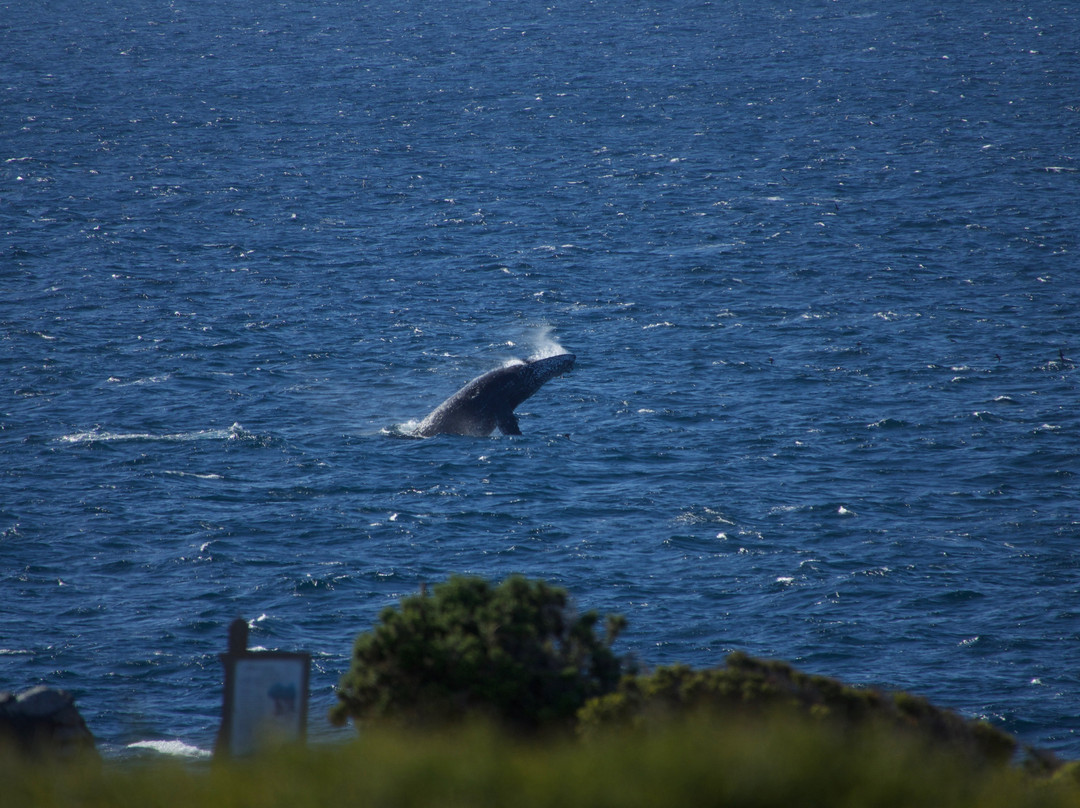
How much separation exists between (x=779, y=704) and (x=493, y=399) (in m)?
27.4

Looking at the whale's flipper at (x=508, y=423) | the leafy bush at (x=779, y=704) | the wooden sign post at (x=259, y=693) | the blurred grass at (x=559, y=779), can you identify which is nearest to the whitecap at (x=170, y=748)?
the wooden sign post at (x=259, y=693)

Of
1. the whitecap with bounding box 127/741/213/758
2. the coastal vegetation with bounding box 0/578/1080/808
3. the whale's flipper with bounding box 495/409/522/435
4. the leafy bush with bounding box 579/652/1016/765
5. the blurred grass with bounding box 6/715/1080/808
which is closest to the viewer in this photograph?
the blurred grass with bounding box 6/715/1080/808

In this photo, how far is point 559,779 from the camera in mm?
11016

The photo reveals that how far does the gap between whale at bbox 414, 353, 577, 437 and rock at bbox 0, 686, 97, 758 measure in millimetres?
22491

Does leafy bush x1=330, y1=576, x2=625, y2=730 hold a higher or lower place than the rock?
higher

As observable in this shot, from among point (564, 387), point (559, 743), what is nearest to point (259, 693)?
point (559, 743)

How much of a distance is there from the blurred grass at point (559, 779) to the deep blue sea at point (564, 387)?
10.9 meters

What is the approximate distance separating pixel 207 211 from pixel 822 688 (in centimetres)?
7541

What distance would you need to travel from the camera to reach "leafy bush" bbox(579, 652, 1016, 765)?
47.3 feet

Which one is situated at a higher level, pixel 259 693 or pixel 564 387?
pixel 564 387

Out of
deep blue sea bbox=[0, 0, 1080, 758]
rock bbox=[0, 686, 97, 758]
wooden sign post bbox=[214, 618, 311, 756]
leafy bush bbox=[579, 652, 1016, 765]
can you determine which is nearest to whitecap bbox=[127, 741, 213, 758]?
deep blue sea bbox=[0, 0, 1080, 758]

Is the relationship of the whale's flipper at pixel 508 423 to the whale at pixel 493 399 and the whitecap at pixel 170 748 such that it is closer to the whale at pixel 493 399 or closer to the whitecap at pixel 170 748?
the whale at pixel 493 399

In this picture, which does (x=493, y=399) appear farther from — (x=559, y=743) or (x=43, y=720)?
(x=559, y=743)

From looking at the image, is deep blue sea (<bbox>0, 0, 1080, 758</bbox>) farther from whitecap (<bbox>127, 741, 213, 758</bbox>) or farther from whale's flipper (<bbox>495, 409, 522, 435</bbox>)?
whale's flipper (<bbox>495, 409, 522, 435</bbox>)
